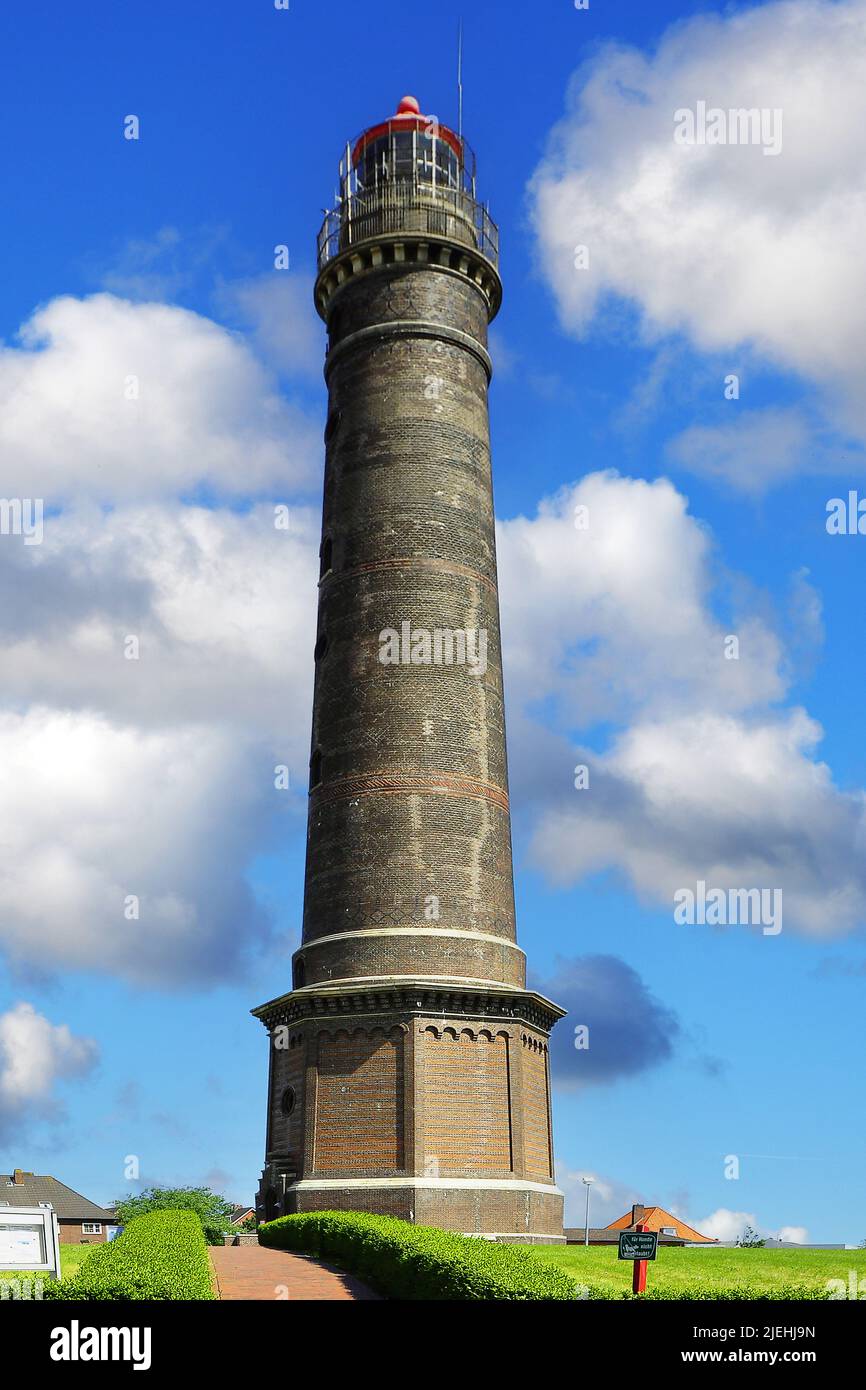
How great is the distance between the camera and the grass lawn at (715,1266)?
783 inches

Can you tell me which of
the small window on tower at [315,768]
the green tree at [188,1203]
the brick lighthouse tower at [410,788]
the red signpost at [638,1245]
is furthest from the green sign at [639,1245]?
the green tree at [188,1203]

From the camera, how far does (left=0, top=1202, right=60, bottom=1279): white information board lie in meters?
14.0

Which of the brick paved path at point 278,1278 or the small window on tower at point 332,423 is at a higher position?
the small window on tower at point 332,423

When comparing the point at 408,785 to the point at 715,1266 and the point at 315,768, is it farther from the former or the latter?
the point at 715,1266

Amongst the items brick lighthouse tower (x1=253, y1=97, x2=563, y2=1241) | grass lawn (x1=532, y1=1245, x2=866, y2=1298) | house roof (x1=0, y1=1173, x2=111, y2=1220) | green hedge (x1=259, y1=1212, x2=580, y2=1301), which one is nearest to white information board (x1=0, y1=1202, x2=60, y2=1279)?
green hedge (x1=259, y1=1212, x2=580, y2=1301)

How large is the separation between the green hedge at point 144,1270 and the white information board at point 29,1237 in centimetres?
37

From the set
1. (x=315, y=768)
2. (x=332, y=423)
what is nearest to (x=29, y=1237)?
(x=315, y=768)

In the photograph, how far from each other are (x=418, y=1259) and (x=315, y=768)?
1725 centimetres

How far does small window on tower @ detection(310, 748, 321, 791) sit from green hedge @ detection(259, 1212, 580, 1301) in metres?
10.6

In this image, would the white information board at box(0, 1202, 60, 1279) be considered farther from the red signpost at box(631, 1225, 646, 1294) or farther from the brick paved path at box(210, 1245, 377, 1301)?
the red signpost at box(631, 1225, 646, 1294)

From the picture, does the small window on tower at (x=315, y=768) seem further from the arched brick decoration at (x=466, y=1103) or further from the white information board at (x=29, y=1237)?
the white information board at (x=29, y=1237)

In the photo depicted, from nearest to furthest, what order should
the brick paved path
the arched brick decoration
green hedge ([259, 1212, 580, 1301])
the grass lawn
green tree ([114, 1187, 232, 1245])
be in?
green hedge ([259, 1212, 580, 1301]) → the brick paved path → the grass lawn → the arched brick decoration → green tree ([114, 1187, 232, 1245])

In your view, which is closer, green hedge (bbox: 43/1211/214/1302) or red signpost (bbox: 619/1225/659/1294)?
green hedge (bbox: 43/1211/214/1302)
